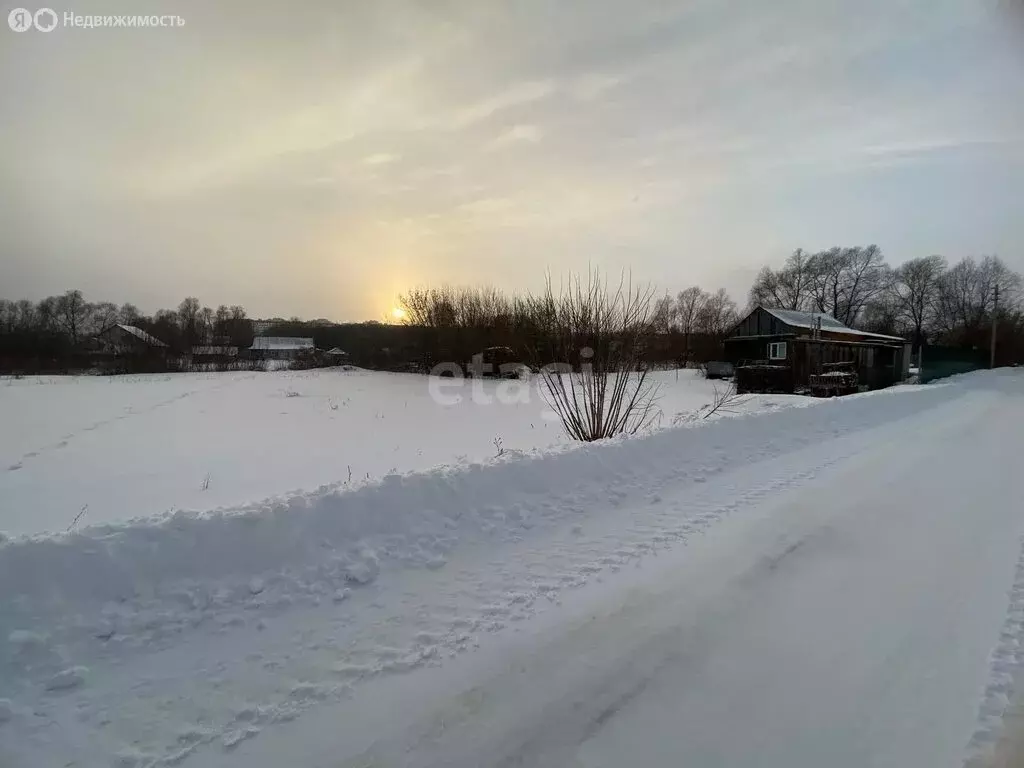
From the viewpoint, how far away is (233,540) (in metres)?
3.57

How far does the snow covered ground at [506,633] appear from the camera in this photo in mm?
2211

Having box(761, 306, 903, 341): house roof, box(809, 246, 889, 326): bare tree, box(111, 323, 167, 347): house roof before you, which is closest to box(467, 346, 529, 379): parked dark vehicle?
box(761, 306, 903, 341): house roof

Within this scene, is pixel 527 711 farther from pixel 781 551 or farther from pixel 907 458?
pixel 907 458

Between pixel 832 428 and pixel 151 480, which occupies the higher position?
Answer: pixel 832 428

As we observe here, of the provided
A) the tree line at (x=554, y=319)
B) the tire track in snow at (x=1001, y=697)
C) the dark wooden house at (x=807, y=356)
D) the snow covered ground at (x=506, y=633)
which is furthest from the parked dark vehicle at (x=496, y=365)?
the tire track in snow at (x=1001, y=697)

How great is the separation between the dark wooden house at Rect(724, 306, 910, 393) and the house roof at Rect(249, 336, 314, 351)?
3965 centimetres

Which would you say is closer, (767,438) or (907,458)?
(907,458)

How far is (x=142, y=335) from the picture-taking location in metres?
41.3

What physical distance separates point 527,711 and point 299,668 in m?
1.23

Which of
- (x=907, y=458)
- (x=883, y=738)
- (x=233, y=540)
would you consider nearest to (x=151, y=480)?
(x=233, y=540)

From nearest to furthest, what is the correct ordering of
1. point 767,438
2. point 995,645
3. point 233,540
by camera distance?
point 995,645 < point 233,540 < point 767,438

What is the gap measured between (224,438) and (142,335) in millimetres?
36740

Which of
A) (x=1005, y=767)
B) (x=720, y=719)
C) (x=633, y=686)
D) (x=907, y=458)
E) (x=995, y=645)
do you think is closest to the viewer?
(x=1005, y=767)

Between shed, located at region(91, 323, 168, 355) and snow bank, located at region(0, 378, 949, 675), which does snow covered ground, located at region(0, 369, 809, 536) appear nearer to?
snow bank, located at region(0, 378, 949, 675)
